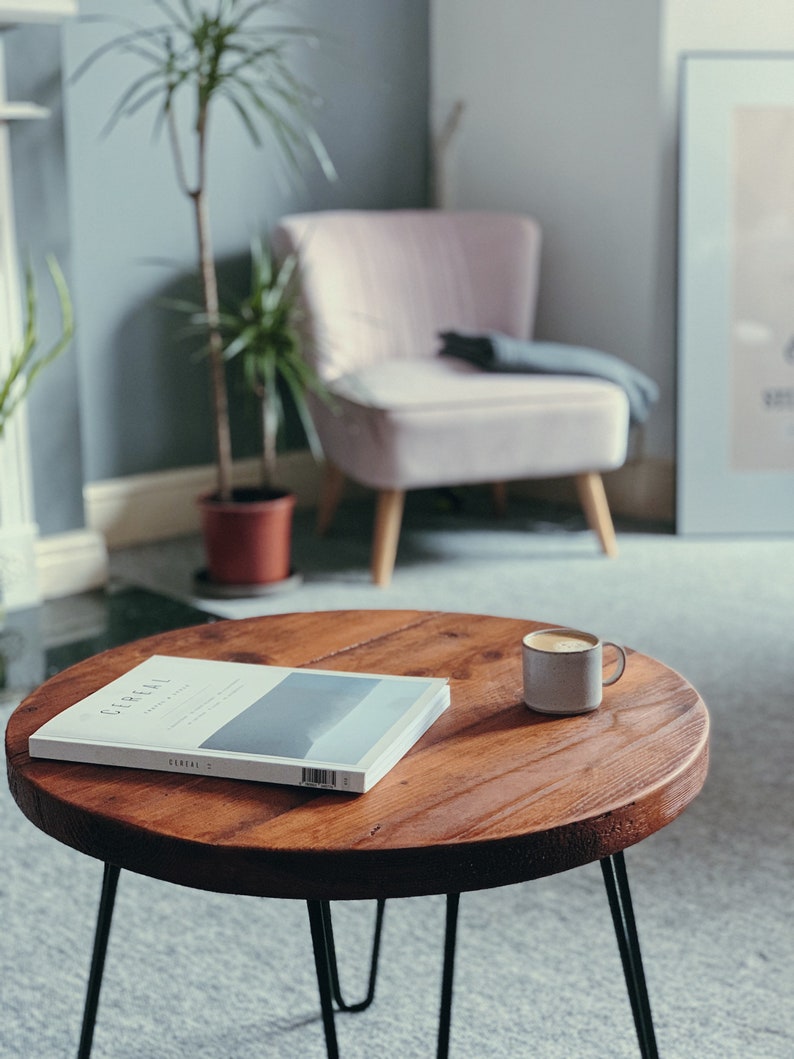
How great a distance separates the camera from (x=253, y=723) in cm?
97

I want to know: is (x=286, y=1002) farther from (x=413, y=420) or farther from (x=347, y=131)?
(x=347, y=131)

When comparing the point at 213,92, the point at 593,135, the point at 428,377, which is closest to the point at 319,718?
the point at 428,377

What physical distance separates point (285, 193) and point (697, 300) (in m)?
1.18

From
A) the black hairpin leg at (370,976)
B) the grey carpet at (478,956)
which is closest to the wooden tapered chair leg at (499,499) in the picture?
the grey carpet at (478,956)

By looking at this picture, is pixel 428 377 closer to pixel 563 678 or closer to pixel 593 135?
pixel 593 135

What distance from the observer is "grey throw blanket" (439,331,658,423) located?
10.4ft

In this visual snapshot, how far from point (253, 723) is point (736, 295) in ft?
8.62

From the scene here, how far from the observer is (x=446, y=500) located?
3.74 meters

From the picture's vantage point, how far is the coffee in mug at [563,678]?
3.37 feet

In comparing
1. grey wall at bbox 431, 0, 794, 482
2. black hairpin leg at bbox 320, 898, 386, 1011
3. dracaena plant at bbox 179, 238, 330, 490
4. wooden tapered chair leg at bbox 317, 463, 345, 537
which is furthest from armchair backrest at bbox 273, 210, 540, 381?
black hairpin leg at bbox 320, 898, 386, 1011

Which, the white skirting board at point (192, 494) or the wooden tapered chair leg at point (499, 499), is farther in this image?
the wooden tapered chair leg at point (499, 499)

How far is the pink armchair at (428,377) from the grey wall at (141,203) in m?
0.26

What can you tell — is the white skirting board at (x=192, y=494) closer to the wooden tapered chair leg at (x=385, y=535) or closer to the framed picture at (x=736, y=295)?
the framed picture at (x=736, y=295)

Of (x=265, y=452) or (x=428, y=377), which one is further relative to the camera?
(x=428, y=377)
